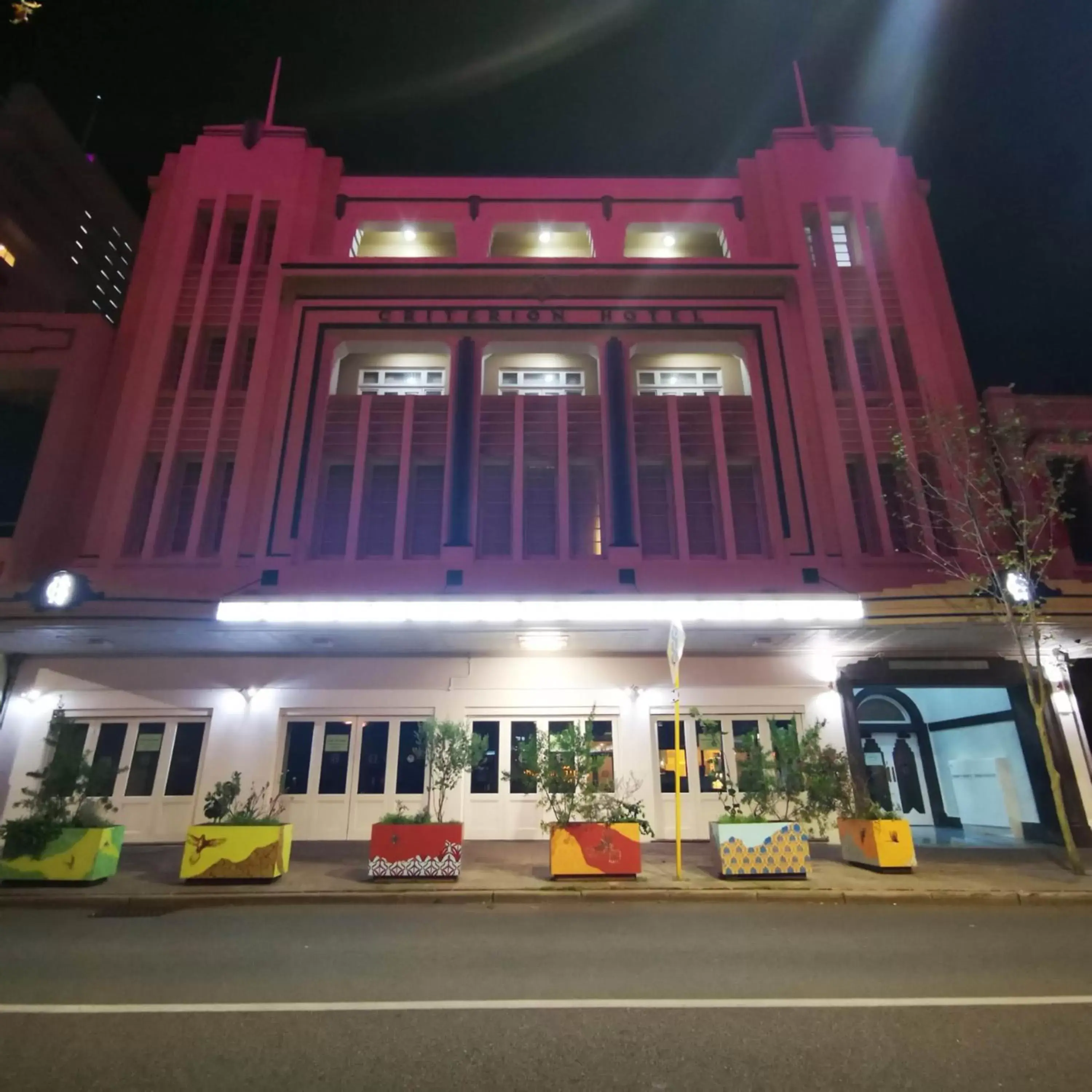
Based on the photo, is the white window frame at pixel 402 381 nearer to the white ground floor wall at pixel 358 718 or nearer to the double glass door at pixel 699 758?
the white ground floor wall at pixel 358 718

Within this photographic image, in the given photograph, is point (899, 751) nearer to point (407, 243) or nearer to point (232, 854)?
point (232, 854)

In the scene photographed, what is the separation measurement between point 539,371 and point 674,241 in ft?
24.3

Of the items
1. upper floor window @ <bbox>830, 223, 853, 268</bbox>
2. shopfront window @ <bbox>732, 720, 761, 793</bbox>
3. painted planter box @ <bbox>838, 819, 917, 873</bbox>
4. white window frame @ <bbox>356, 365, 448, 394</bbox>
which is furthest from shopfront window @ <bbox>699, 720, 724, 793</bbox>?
upper floor window @ <bbox>830, 223, 853, 268</bbox>

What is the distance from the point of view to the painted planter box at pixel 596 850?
32.5 ft

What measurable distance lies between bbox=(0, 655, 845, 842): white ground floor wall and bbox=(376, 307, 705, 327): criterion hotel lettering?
10134 mm

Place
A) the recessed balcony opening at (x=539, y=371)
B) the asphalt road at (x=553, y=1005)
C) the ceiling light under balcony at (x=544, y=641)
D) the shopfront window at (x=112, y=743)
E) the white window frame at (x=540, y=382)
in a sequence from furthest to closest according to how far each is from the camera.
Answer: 1. the white window frame at (x=540, y=382)
2. the recessed balcony opening at (x=539, y=371)
3. the shopfront window at (x=112, y=743)
4. the ceiling light under balcony at (x=544, y=641)
5. the asphalt road at (x=553, y=1005)

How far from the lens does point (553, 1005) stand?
4727 mm

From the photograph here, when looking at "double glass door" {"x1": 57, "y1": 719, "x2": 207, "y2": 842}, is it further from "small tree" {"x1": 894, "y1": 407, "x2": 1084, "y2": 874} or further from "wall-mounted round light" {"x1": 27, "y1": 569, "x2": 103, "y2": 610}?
"small tree" {"x1": 894, "y1": 407, "x2": 1084, "y2": 874}

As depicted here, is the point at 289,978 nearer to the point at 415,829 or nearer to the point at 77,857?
the point at 415,829

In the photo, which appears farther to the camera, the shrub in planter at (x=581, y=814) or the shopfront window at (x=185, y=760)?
the shopfront window at (x=185, y=760)

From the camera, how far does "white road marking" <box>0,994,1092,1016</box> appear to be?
15.1ft

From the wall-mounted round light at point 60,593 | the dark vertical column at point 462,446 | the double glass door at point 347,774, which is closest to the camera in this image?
the wall-mounted round light at point 60,593

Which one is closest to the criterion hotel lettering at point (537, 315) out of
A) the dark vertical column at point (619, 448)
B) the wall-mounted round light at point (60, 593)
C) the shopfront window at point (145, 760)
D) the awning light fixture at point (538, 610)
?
the dark vertical column at point (619, 448)

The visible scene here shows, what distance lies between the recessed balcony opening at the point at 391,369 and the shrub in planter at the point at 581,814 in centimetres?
1191
